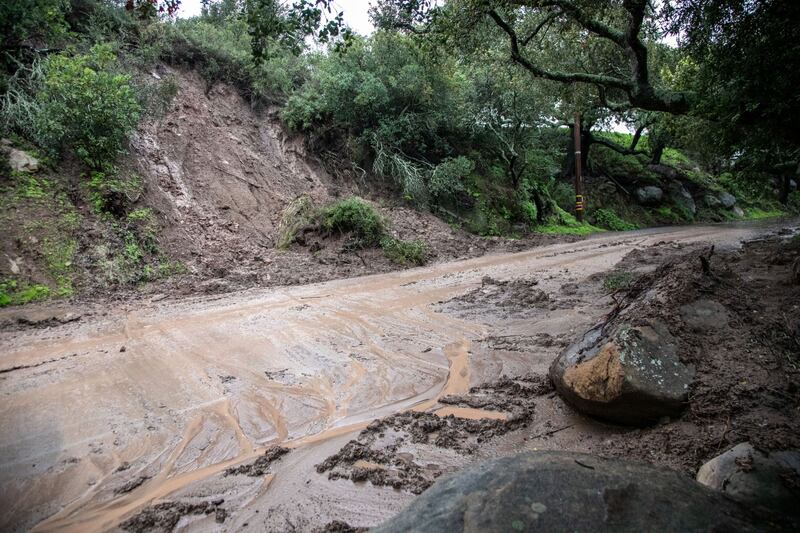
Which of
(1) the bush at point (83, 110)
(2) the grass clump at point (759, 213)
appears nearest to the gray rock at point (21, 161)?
(1) the bush at point (83, 110)

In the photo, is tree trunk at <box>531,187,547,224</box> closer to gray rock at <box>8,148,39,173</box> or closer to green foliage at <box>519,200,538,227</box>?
green foliage at <box>519,200,538,227</box>

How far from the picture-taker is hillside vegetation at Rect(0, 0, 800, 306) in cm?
650

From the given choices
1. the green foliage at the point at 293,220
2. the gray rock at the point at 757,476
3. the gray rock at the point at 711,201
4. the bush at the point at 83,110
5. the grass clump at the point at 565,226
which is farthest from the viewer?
the gray rock at the point at 711,201

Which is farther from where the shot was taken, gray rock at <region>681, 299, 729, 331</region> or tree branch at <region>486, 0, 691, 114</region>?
tree branch at <region>486, 0, 691, 114</region>

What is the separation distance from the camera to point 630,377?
2.89 m

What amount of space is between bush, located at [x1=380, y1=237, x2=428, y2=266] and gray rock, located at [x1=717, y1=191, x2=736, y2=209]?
22727 millimetres

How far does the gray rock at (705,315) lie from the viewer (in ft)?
11.6

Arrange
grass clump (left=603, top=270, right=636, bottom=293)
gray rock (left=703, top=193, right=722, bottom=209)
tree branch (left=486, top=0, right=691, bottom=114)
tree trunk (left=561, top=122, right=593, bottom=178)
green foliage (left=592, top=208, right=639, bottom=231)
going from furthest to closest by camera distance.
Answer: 1. gray rock (left=703, top=193, right=722, bottom=209)
2. tree trunk (left=561, top=122, right=593, bottom=178)
3. green foliage (left=592, top=208, right=639, bottom=231)
4. tree branch (left=486, top=0, right=691, bottom=114)
5. grass clump (left=603, top=270, right=636, bottom=293)

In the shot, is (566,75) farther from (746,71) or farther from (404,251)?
(404,251)

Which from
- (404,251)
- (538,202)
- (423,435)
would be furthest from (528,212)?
(423,435)

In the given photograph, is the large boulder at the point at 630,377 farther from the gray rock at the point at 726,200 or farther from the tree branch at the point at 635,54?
the gray rock at the point at 726,200

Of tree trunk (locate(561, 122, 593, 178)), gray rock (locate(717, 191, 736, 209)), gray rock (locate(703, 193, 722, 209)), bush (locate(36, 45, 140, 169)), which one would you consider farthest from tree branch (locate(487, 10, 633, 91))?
gray rock (locate(717, 191, 736, 209))

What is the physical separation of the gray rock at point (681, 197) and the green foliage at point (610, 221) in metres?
4.29

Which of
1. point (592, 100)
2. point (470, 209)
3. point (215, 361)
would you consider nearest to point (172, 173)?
point (215, 361)
